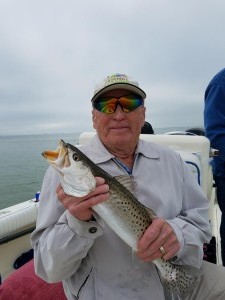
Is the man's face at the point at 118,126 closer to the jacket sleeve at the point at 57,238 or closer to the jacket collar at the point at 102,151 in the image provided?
the jacket collar at the point at 102,151

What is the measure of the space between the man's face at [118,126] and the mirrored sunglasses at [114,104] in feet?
0.08

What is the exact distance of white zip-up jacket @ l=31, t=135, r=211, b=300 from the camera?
2.17 m

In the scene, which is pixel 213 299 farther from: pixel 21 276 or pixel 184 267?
pixel 21 276

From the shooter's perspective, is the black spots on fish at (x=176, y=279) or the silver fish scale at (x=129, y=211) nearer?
the silver fish scale at (x=129, y=211)

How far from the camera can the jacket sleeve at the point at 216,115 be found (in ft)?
13.2

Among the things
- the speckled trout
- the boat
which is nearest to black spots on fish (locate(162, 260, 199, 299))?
the speckled trout

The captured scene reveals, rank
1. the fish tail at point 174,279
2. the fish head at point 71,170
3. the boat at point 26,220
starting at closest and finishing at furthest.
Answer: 1. the fish head at point 71,170
2. the fish tail at point 174,279
3. the boat at point 26,220

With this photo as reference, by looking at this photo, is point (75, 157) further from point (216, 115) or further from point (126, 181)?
point (216, 115)

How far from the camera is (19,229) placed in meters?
4.16

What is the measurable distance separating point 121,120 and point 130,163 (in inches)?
14.8

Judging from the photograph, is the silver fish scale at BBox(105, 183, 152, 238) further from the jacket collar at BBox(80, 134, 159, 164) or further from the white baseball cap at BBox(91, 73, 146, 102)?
the white baseball cap at BBox(91, 73, 146, 102)

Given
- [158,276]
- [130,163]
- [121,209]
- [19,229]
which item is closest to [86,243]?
[121,209]

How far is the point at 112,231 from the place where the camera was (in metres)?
2.44

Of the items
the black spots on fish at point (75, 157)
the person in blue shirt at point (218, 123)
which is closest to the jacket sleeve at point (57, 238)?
the black spots on fish at point (75, 157)
